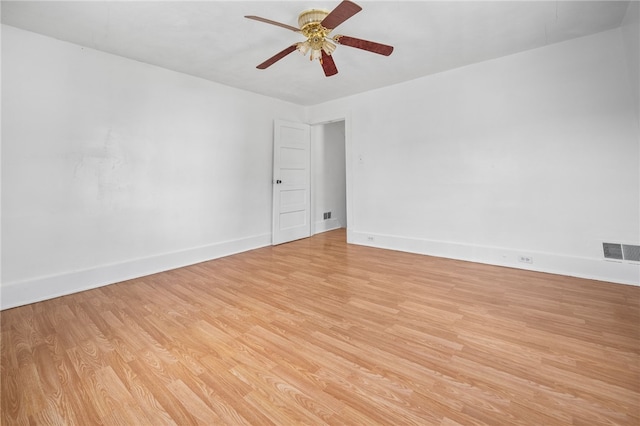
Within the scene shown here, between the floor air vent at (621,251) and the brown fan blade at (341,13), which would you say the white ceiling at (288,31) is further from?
the floor air vent at (621,251)

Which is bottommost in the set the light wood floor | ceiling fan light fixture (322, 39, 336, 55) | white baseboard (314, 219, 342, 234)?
the light wood floor

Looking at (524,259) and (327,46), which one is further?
(524,259)

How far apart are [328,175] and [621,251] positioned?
455 cm

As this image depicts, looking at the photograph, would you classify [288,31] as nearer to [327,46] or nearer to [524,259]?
[327,46]

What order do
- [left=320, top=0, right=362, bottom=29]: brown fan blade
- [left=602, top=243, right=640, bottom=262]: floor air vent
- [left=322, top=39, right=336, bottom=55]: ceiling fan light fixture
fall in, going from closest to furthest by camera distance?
1. [left=320, top=0, right=362, bottom=29]: brown fan blade
2. [left=322, top=39, right=336, bottom=55]: ceiling fan light fixture
3. [left=602, top=243, right=640, bottom=262]: floor air vent

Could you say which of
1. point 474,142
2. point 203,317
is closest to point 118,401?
point 203,317

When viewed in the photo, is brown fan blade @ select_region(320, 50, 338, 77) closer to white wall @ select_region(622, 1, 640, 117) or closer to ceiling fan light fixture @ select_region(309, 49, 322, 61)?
ceiling fan light fixture @ select_region(309, 49, 322, 61)

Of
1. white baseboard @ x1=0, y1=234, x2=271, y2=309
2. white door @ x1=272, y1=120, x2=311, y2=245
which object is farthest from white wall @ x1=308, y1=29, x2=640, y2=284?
white baseboard @ x1=0, y1=234, x2=271, y2=309

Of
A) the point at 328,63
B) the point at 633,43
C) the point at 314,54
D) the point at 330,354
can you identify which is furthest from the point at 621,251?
the point at 314,54

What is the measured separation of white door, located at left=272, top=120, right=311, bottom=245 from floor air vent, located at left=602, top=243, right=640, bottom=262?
4103 millimetres

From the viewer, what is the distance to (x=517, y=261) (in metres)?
3.13

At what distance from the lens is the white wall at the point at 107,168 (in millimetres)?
2379

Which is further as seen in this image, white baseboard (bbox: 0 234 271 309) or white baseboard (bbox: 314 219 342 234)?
white baseboard (bbox: 314 219 342 234)

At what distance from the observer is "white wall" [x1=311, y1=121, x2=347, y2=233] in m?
5.55
